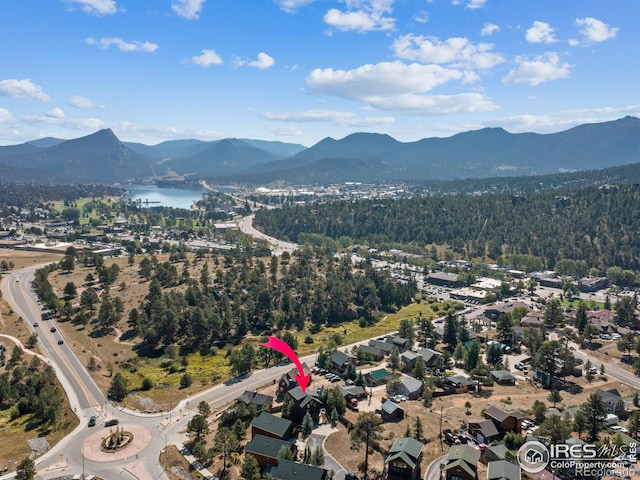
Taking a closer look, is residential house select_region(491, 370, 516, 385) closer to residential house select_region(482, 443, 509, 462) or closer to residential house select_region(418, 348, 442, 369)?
residential house select_region(418, 348, 442, 369)

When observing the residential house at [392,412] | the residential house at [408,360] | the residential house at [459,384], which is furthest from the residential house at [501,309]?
the residential house at [392,412]

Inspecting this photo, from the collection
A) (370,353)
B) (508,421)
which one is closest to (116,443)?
(508,421)

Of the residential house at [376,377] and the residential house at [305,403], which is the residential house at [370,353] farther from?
the residential house at [305,403]

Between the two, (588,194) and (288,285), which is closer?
(288,285)

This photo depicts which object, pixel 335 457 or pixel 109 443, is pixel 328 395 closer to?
pixel 335 457

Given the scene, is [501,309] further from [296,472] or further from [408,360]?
[296,472]

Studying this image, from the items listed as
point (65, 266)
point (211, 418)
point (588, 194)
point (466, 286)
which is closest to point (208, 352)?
point (211, 418)
